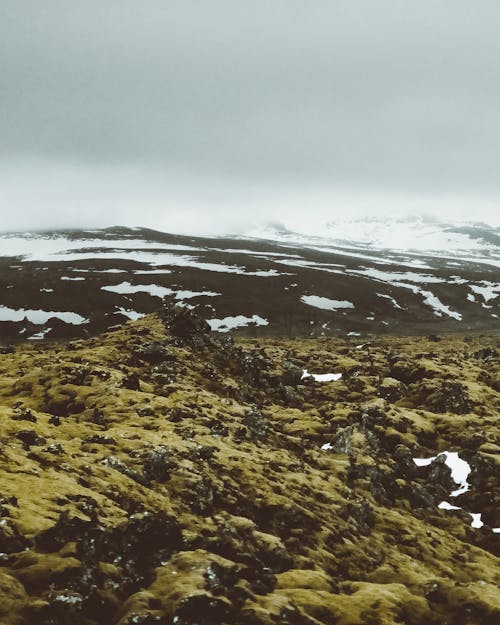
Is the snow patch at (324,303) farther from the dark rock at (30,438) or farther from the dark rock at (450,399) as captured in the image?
the dark rock at (30,438)

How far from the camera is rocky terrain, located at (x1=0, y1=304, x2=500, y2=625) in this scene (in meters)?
12.2

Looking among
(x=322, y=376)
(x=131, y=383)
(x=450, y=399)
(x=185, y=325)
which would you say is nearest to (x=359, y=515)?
(x=131, y=383)

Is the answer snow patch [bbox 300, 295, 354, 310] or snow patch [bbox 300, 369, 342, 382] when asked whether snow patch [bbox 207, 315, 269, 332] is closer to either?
snow patch [bbox 300, 295, 354, 310]

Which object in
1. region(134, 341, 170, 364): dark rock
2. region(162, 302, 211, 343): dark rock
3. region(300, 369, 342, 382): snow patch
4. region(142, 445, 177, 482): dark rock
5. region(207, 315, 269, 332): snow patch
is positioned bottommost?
region(207, 315, 269, 332): snow patch

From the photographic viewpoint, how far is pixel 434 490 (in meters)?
25.1

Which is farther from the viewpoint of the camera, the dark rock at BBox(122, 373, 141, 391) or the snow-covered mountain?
the snow-covered mountain

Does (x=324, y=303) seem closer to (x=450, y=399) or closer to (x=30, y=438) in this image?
(x=450, y=399)

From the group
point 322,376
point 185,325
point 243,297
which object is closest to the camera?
point 185,325

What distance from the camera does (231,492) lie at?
19250 millimetres

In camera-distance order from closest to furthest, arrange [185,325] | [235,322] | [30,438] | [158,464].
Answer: [30,438] < [158,464] < [185,325] < [235,322]

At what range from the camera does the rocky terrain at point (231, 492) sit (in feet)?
39.9

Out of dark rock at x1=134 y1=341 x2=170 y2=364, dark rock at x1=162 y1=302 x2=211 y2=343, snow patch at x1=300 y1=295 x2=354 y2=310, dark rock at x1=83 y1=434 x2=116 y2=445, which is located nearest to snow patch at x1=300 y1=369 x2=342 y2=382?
dark rock at x1=162 y1=302 x2=211 y2=343

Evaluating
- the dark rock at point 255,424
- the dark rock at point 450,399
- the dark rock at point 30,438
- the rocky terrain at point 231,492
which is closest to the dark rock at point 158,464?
the rocky terrain at point 231,492

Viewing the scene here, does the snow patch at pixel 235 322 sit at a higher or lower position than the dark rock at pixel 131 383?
lower
